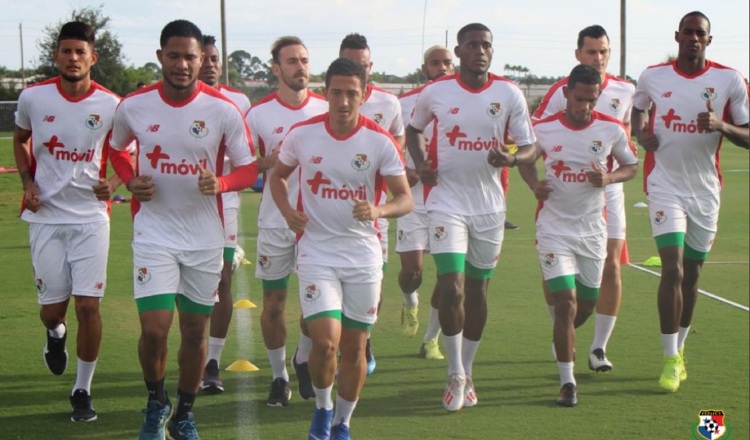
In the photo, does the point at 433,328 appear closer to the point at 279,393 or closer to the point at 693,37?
the point at 279,393

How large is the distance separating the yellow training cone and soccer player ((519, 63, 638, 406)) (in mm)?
2235

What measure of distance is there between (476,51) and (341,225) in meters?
2.00

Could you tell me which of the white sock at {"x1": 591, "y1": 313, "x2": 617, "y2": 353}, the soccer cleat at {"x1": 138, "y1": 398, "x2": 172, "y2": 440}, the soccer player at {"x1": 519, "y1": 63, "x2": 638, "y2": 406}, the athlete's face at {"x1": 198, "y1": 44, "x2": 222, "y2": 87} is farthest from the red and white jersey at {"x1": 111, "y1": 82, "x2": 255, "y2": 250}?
the white sock at {"x1": 591, "y1": 313, "x2": 617, "y2": 353}

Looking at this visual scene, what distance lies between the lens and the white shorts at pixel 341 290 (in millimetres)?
6488

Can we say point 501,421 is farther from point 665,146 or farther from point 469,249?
point 665,146

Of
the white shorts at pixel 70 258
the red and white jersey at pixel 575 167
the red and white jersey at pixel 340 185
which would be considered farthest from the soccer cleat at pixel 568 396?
the white shorts at pixel 70 258

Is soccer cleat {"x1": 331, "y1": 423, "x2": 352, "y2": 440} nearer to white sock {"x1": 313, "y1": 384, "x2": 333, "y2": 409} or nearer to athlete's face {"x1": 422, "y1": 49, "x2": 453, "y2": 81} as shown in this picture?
white sock {"x1": 313, "y1": 384, "x2": 333, "y2": 409}

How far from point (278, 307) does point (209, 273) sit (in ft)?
4.13

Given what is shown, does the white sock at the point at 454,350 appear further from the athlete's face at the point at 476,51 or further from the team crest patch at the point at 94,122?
the team crest patch at the point at 94,122

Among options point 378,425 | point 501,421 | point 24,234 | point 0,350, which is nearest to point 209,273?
point 378,425

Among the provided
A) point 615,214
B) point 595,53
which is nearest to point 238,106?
point 595,53

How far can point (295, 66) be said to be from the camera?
8.04m

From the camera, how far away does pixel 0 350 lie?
9141mm

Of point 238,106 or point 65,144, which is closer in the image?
point 65,144
